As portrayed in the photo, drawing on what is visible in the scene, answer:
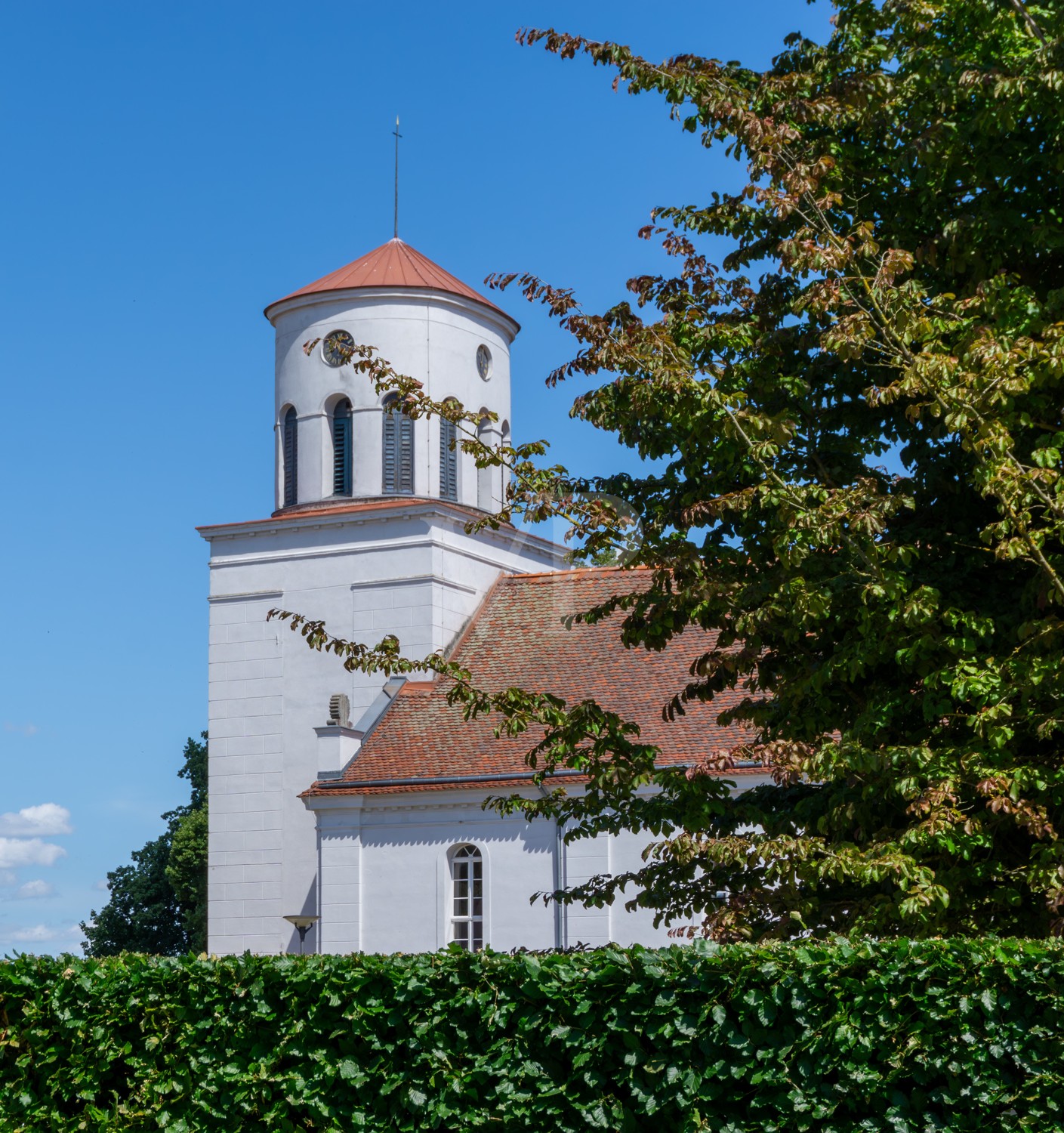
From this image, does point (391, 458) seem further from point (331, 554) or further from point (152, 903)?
point (152, 903)

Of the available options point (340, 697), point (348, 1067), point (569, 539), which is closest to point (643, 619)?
point (569, 539)

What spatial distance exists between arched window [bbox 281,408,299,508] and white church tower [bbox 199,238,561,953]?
43mm

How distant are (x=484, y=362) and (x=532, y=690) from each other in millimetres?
9888

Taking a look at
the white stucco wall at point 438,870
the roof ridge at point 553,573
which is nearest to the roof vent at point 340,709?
the white stucco wall at point 438,870

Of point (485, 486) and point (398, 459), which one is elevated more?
point (398, 459)

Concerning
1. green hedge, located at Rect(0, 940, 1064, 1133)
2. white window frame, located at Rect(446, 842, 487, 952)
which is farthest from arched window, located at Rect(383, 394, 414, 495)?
green hedge, located at Rect(0, 940, 1064, 1133)

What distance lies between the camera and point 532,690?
3453 centimetres

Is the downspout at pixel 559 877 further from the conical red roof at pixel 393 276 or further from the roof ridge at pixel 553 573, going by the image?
the conical red roof at pixel 393 276

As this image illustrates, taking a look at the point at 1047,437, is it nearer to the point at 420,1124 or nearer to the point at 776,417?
the point at 776,417

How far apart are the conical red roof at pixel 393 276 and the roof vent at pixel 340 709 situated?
33.3 feet

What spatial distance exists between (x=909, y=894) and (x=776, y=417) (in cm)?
363

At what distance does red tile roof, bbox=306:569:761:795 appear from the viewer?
3162 centimetres

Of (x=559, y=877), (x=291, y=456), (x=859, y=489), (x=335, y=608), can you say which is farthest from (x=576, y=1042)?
(x=291, y=456)

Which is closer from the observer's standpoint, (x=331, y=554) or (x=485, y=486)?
(x=331, y=554)
